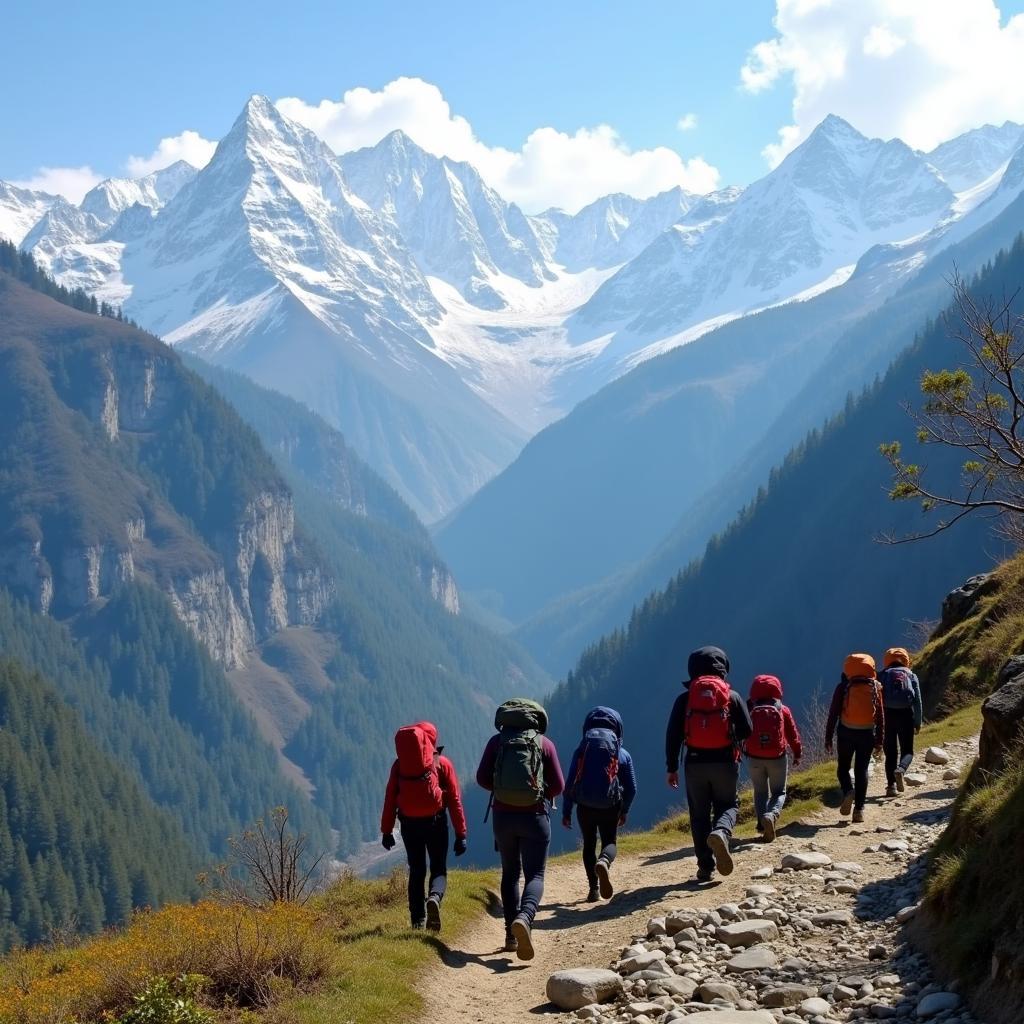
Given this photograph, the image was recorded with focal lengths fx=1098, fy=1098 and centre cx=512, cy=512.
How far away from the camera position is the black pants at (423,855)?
50.9ft

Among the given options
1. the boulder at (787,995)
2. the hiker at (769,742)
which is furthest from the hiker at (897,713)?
the boulder at (787,995)

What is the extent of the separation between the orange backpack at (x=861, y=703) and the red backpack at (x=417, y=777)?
8552 millimetres

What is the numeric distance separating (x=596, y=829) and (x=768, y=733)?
3.59 metres

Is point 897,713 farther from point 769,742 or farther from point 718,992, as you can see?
point 718,992

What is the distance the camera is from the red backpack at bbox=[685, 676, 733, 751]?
1670 cm

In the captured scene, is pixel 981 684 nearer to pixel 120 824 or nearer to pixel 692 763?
pixel 692 763

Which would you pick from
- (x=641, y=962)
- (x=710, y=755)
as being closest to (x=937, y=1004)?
(x=641, y=962)

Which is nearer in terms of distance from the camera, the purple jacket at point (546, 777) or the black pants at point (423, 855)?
the purple jacket at point (546, 777)

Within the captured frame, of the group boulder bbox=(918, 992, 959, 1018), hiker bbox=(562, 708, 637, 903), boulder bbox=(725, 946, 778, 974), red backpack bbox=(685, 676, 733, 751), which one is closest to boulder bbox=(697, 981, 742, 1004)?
boulder bbox=(725, 946, 778, 974)

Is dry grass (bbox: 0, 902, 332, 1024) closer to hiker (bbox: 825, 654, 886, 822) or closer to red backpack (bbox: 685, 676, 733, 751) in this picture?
red backpack (bbox: 685, 676, 733, 751)

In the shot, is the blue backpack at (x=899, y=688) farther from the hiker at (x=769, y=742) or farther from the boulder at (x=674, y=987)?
the boulder at (x=674, y=987)

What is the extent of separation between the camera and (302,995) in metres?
12.8

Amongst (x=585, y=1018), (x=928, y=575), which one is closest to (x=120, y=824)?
(x=928, y=575)

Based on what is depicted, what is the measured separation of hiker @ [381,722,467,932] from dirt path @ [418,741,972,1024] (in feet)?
2.84
